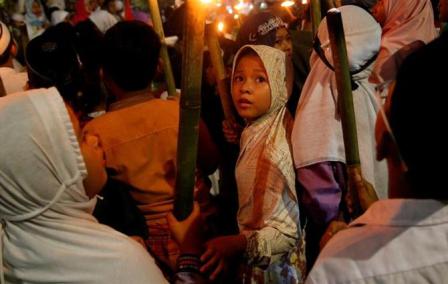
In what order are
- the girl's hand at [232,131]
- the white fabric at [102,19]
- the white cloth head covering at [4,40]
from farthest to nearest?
the white fabric at [102,19] < the white cloth head covering at [4,40] < the girl's hand at [232,131]

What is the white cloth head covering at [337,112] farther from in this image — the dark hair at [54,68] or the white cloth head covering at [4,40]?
the white cloth head covering at [4,40]

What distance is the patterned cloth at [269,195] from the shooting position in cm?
214

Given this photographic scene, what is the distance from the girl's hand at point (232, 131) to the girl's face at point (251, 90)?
225mm

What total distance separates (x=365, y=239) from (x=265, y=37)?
2358 millimetres

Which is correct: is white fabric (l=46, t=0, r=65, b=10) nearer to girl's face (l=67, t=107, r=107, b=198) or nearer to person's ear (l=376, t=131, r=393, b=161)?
girl's face (l=67, t=107, r=107, b=198)

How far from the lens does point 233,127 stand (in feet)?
9.02

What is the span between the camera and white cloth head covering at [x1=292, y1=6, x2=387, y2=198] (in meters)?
2.22

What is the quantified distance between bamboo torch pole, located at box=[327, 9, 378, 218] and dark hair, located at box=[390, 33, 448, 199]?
1.52ft

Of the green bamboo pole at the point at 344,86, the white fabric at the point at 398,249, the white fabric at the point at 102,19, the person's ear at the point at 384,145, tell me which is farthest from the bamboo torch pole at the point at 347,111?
the white fabric at the point at 102,19

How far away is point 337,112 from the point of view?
2242mm

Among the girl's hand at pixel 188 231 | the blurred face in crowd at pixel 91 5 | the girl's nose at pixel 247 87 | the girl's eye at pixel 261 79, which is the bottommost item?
the girl's hand at pixel 188 231

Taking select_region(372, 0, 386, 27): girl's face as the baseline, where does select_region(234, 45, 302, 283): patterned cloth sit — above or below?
below

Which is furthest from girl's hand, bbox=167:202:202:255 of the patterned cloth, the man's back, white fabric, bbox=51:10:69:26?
white fabric, bbox=51:10:69:26

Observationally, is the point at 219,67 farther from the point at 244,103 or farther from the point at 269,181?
the point at 269,181
